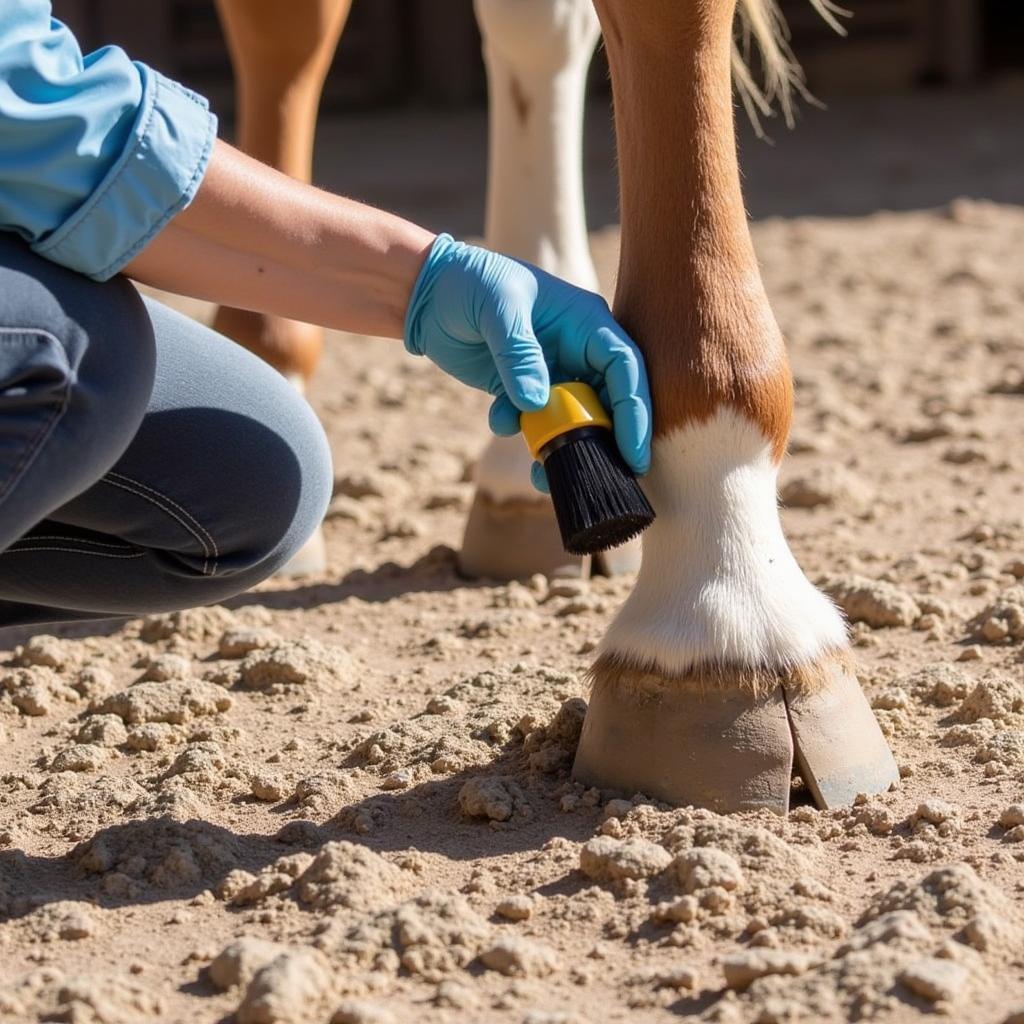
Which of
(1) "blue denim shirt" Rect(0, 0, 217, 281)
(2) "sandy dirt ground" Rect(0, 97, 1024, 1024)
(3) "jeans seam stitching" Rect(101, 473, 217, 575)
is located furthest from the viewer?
(3) "jeans seam stitching" Rect(101, 473, 217, 575)

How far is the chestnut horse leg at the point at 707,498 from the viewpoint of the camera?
1386mm

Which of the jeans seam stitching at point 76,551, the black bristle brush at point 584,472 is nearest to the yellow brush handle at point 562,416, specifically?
the black bristle brush at point 584,472

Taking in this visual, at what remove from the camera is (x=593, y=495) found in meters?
1.33

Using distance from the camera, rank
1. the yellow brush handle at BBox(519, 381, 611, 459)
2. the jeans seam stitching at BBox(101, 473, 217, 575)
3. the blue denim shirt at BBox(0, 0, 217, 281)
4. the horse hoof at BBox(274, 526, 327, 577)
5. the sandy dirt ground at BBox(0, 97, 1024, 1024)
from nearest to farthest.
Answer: the sandy dirt ground at BBox(0, 97, 1024, 1024), the blue denim shirt at BBox(0, 0, 217, 281), the yellow brush handle at BBox(519, 381, 611, 459), the jeans seam stitching at BBox(101, 473, 217, 575), the horse hoof at BBox(274, 526, 327, 577)

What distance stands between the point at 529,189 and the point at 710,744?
105 cm

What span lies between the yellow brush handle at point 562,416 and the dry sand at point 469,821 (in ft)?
1.02

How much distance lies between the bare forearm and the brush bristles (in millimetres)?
211

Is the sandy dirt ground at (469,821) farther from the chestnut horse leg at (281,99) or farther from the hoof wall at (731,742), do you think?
the chestnut horse leg at (281,99)

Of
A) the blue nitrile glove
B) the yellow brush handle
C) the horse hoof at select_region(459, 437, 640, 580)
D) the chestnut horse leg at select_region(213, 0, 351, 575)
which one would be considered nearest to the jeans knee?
the blue nitrile glove

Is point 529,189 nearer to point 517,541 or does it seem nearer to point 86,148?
point 517,541

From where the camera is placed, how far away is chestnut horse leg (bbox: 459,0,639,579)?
216 centimetres

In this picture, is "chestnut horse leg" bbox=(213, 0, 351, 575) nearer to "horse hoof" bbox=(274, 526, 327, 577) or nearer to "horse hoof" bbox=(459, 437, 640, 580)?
"horse hoof" bbox=(274, 526, 327, 577)

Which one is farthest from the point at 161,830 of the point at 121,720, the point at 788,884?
the point at 788,884

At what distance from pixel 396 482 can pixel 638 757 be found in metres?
1.30
